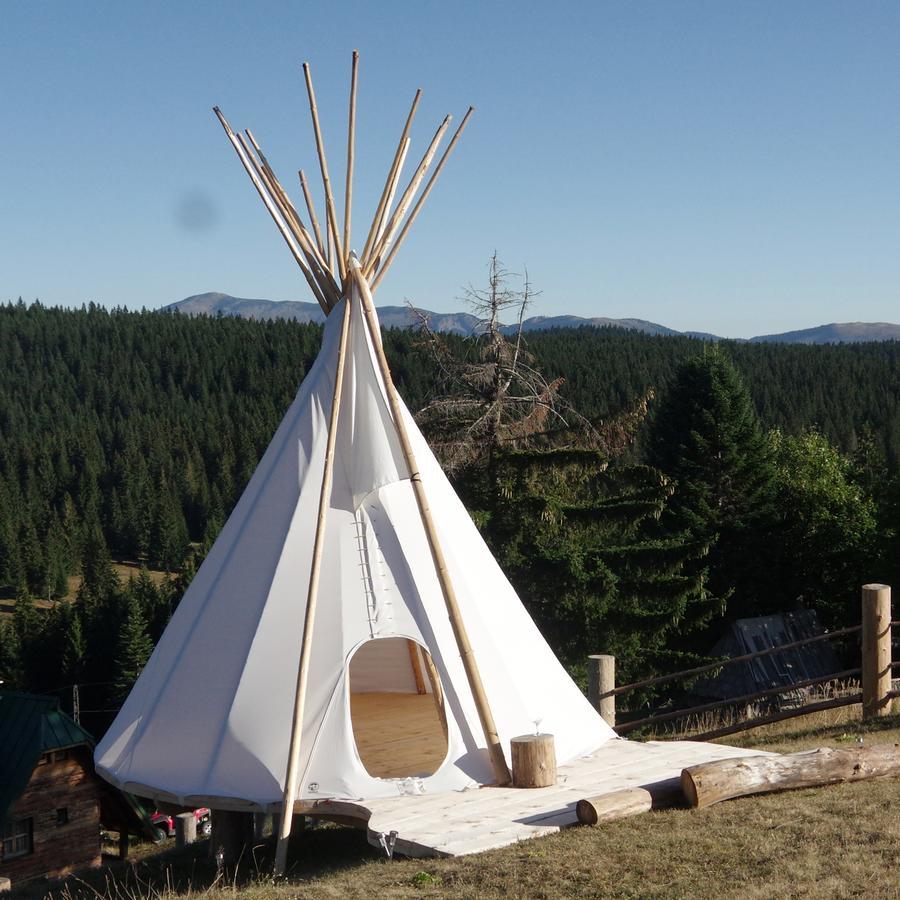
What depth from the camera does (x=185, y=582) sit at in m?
46.2

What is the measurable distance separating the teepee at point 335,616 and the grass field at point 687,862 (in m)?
0.87

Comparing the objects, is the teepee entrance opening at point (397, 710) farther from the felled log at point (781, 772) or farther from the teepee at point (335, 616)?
the felled log at point (781, 772)

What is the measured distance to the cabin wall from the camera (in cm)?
1372

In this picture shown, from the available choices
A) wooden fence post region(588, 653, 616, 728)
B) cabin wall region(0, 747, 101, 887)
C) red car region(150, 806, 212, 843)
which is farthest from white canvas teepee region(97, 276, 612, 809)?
red car region(150, 806, 212, 843)

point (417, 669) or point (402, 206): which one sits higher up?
point (402, 206)

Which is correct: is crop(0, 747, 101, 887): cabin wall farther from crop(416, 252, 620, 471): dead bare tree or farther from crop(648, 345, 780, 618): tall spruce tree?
crop(648, 345, 780, 618): tall spruce tree

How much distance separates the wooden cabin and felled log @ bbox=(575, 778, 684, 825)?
362 inches

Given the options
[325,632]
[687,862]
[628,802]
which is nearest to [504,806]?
[628,802]

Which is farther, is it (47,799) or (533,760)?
(47,799)

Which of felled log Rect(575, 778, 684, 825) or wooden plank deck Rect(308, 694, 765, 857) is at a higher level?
felled log Rect(575, 778, 684, 825)

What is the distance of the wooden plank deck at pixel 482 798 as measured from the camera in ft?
20.6

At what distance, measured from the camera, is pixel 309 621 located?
24.6 ft

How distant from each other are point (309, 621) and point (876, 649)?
15.9ft

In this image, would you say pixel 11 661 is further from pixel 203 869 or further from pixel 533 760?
pixel 533 760
